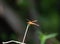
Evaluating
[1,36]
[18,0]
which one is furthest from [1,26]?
[18,0]

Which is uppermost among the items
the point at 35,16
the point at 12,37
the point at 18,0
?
the point at 18,0

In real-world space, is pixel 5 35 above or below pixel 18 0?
below

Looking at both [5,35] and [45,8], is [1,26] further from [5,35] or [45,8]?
[45,8]

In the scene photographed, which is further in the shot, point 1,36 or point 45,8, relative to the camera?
point 45,8

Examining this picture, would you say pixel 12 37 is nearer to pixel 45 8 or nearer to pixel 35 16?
pixel 35 16

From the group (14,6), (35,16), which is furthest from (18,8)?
(35,16)

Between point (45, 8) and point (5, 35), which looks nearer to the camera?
point (5, 35)
